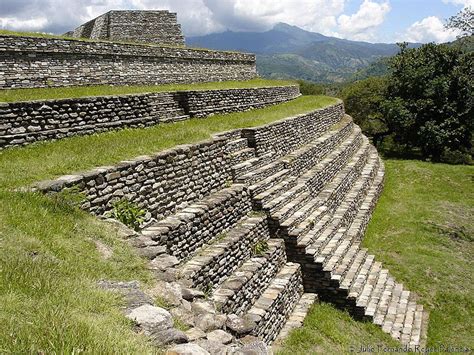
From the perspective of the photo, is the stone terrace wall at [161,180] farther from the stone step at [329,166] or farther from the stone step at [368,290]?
the stone step at [368,290]

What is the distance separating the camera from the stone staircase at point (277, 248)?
28.1 feet

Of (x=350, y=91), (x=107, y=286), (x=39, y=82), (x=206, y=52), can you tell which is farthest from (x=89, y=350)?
(x=350, y=91)

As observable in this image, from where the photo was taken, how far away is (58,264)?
509 cm

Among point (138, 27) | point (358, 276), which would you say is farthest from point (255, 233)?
point (138, 27)

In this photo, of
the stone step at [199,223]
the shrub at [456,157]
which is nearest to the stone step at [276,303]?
the stone step at [199,223]

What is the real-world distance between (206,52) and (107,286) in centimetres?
2100

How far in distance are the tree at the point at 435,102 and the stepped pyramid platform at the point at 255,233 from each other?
19101 mm

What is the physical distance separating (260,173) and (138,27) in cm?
1725

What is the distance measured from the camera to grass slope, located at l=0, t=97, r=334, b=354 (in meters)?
3.28

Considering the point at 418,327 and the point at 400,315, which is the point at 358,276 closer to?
the point at 400,315

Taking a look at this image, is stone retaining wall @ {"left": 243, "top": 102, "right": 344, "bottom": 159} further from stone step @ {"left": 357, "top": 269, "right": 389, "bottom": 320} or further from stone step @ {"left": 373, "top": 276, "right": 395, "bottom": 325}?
stone step @ {"left": 373, "top": 276, "right": 395, "bottom": 325}

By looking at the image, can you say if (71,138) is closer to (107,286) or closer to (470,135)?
(107,286)

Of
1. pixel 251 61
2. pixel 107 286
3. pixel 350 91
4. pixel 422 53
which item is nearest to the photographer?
pixel 107 286

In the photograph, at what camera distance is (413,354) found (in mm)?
9125
